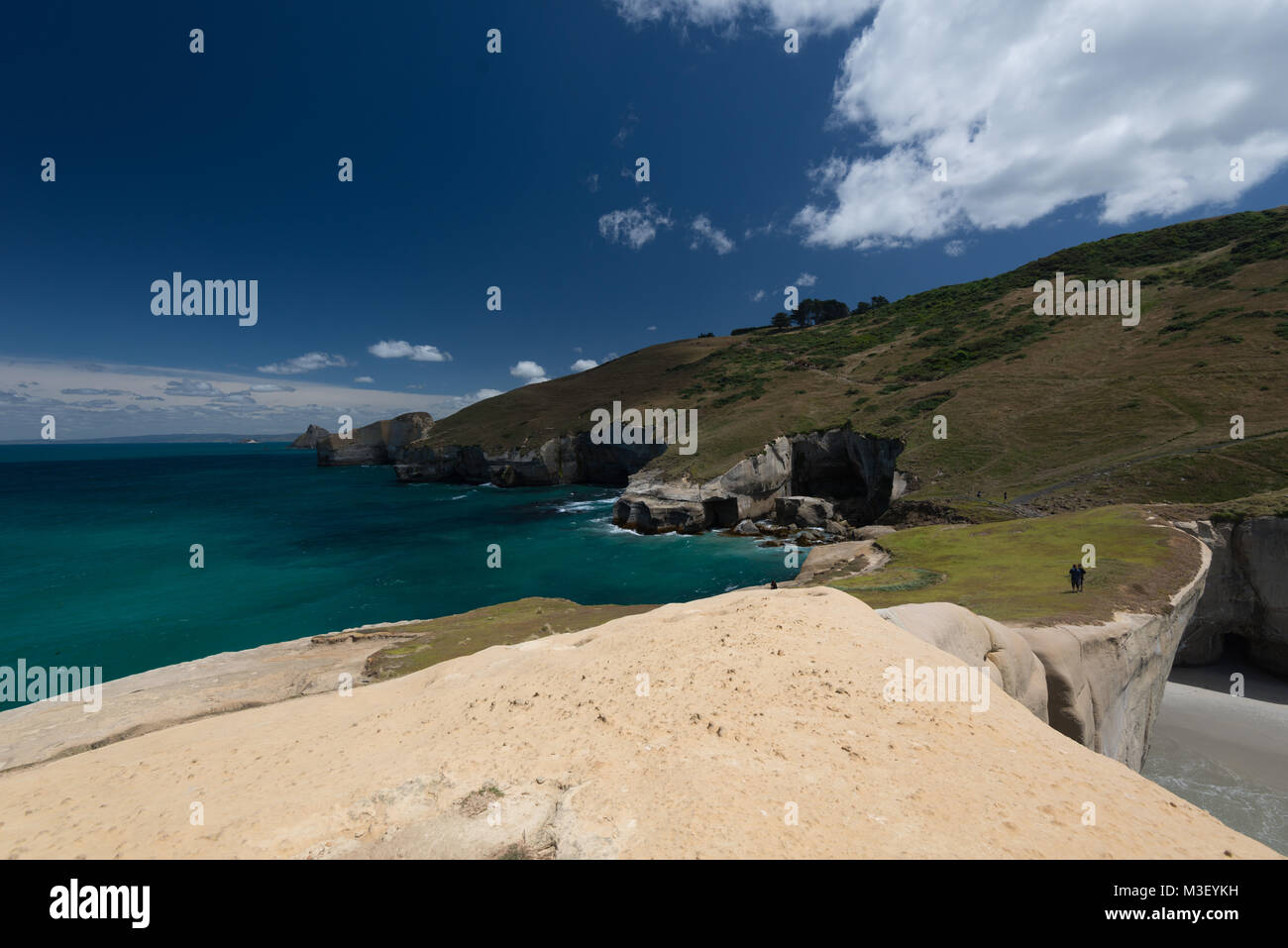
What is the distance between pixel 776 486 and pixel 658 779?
6031 cm

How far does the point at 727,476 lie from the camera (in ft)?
196

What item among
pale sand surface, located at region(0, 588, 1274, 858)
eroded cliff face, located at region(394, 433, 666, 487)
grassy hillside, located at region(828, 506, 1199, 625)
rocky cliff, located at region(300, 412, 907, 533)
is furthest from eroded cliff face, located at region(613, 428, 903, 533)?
pale sand surface, located at region(0, 588, 1274, 858)

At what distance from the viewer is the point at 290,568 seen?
4594cm

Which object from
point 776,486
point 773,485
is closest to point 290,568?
point 773,485

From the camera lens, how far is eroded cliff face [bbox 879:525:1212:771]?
12.0 metres

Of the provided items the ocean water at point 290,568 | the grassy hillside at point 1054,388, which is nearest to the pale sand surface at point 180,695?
the ocean water at point 290,568

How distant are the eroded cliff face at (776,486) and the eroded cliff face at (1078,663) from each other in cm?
3632

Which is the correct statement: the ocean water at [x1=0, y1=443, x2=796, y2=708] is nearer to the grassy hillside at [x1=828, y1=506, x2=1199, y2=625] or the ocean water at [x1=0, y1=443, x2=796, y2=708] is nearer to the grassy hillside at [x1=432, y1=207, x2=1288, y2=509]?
the grassy hillside at [x1=828, y1=506, x2=1199, y2=625]

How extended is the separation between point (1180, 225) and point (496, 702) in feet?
512

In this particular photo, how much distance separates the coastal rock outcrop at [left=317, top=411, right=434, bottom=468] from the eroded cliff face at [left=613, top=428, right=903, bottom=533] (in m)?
106
